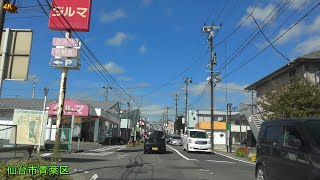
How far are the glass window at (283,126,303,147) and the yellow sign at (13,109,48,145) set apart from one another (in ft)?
57.3

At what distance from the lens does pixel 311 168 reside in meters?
7.85

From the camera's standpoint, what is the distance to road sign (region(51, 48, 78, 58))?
31109 millimetres

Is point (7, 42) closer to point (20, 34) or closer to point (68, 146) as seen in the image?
point (20, 34)

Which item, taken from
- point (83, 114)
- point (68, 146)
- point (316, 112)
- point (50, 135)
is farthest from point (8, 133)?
point (83, 114)

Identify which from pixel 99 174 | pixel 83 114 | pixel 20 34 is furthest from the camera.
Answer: pixel 83 114

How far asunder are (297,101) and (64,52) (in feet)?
58.5

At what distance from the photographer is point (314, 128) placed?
8.55m

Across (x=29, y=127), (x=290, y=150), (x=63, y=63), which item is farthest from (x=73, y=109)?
(x=290, y=150)

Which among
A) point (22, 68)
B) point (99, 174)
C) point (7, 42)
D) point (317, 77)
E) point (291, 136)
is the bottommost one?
point (99, 174)

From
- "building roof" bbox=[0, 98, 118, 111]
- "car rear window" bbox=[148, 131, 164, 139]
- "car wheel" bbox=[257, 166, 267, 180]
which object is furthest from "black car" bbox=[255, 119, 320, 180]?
"building roof" bbox=[0, 98, 118, 111]

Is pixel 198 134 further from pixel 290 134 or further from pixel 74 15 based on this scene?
pixel 290 134

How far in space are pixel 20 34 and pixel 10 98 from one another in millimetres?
52409

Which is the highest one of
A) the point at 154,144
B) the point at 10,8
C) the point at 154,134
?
the point at 10,8

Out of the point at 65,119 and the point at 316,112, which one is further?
the point at 65,119
